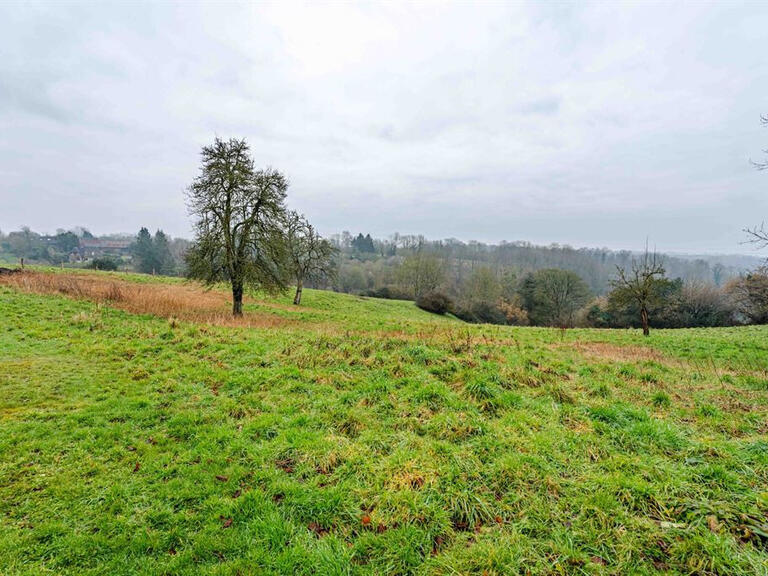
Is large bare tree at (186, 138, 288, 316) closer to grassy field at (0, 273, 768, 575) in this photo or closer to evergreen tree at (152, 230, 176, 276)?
grassy field at (0, 273, 768, 575)

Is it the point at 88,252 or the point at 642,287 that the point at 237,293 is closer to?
the point at 642,287

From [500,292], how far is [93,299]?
5060 cm

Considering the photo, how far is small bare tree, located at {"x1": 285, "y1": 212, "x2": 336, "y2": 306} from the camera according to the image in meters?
29.5

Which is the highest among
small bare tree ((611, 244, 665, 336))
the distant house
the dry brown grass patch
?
the distant house

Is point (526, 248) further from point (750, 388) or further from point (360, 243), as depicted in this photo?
point (750, 388)

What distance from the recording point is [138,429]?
17.8 feet

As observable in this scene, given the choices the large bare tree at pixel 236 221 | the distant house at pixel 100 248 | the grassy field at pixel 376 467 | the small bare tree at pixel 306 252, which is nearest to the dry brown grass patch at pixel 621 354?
the grassy field at pixel 376 467

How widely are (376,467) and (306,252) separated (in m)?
27.4

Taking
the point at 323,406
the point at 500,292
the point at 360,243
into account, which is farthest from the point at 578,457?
the point at 360,243

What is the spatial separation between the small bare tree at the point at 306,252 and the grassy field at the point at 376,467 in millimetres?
21470

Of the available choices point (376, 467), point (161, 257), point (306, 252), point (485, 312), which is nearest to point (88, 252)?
point (161, 257)

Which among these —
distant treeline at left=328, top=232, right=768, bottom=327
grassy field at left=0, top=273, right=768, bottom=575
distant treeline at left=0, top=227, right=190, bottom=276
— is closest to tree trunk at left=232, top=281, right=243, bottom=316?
grassy field at left=0, top=273, right=768, bottom=575

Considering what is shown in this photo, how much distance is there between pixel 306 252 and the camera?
3033 cm

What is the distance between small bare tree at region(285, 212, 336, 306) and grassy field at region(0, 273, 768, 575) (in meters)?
21.5
